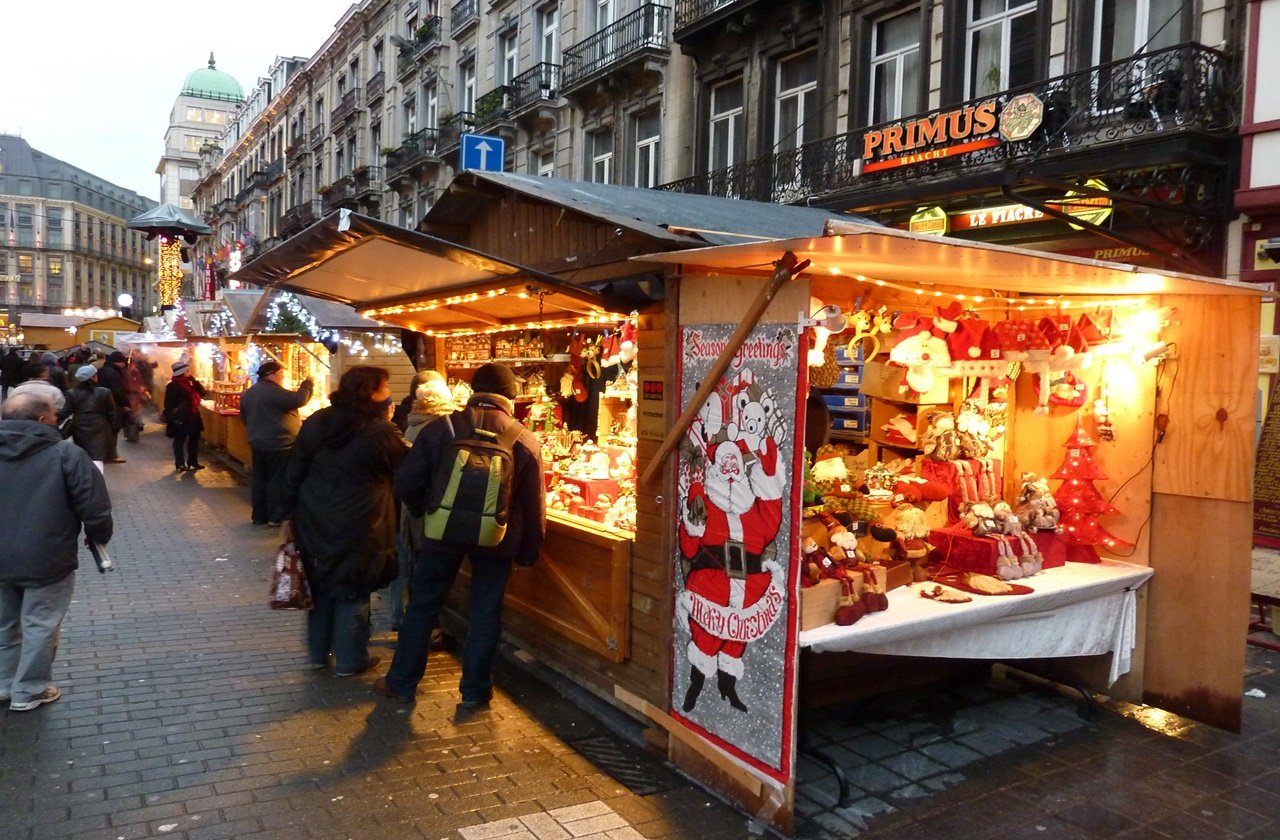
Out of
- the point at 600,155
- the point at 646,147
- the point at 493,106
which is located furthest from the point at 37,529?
the point at 493,106

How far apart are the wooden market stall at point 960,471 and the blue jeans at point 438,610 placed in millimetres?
1075

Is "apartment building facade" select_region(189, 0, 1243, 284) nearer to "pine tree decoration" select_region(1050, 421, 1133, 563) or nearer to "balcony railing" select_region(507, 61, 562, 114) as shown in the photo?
"balcony railing" select_region(507, 61, 562, 114)

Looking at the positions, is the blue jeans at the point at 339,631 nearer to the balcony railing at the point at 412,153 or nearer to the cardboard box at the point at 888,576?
the cardboard box at the point at 888,576

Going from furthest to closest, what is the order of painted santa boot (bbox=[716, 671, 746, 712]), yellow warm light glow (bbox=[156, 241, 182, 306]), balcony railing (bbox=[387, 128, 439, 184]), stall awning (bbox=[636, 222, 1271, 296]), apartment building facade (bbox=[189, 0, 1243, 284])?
balcony railing (bbox=[387, 128, 439, 184]) → yellow warm light glow (bbox=[156, 241, 182, 306]) → apartment building facade (bbox=[189, 0, 1243, 284]) → painted santa boot (bbox=[716, 671, 746, 712]) → stall awning (bbox=[636, 222, 1271, 296])

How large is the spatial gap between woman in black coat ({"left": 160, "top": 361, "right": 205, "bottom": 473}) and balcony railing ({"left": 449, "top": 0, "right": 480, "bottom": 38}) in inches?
567

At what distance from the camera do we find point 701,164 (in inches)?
641

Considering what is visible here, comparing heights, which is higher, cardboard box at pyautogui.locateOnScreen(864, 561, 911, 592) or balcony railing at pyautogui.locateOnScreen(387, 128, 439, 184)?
balcony railing at pyautogui.locateOnScreen(387, 128, 439, 184)

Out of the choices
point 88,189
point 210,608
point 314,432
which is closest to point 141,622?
point 210,608

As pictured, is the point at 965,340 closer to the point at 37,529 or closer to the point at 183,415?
the point at 37,529

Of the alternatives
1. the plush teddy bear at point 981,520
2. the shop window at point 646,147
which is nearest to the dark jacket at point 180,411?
the shop window at point 646,147

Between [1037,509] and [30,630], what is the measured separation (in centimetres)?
537

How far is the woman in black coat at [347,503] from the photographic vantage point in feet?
16.6

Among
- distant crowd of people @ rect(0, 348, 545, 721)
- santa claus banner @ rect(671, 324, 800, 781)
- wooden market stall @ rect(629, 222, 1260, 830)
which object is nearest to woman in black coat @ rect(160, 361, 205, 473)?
distant crowd of people @ rect(0, 348, 545, 721)

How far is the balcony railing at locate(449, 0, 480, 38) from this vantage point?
24550 millimetres
